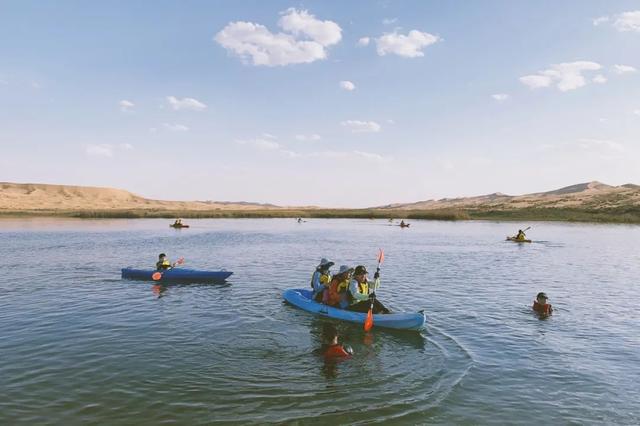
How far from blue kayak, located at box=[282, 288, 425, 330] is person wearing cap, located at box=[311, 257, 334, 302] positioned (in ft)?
1.08

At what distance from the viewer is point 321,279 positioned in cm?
1644

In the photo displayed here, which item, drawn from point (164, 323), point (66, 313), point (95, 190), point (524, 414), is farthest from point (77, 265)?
point (95, 190)

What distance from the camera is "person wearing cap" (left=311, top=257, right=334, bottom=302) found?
16.1 meters

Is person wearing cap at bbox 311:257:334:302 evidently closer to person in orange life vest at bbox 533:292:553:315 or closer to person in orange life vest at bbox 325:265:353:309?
person in orange life vest at bbox 325:265:353:309

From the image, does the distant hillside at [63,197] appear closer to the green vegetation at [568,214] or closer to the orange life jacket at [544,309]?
the green vegetation at [568,214]

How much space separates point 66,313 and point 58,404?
311 inches

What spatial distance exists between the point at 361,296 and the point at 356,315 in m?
0.65

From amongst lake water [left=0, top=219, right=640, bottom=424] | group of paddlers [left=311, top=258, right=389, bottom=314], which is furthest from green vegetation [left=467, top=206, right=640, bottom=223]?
group of paddlers [left=311, top=258, right=389, bottom=314]

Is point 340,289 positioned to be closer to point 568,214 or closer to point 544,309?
point 544,309

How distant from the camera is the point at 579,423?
26.5 feet

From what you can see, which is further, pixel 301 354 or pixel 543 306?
pixel 543 306

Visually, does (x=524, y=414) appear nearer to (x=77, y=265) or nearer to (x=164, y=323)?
(x=164, y=323)

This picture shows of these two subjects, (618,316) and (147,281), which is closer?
(618,316)

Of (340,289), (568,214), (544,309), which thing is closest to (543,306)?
(544,309)
